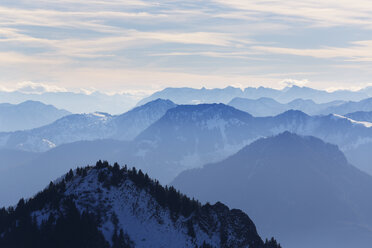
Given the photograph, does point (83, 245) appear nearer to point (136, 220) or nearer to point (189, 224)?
point (136, 220)

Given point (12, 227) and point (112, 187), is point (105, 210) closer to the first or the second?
point (112, 187)

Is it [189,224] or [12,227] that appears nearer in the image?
[12,227]

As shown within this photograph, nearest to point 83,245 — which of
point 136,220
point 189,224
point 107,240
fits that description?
point 107,240

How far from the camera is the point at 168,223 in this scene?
19675cm

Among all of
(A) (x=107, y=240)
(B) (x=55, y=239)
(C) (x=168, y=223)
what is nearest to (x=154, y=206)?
(C) (x=168, y=223)

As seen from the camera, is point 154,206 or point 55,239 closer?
point 55,239

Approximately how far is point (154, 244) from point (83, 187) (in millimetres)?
29217

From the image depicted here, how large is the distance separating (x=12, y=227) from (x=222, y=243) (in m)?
65.8

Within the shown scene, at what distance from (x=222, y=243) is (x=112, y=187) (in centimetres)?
3996

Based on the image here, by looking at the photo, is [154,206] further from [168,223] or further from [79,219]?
[79,219]

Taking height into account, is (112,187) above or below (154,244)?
above

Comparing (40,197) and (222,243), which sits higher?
(40,197)

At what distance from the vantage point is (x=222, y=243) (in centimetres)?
19775

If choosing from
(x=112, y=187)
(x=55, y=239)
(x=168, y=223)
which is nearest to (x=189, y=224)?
(x=168, y=223)
